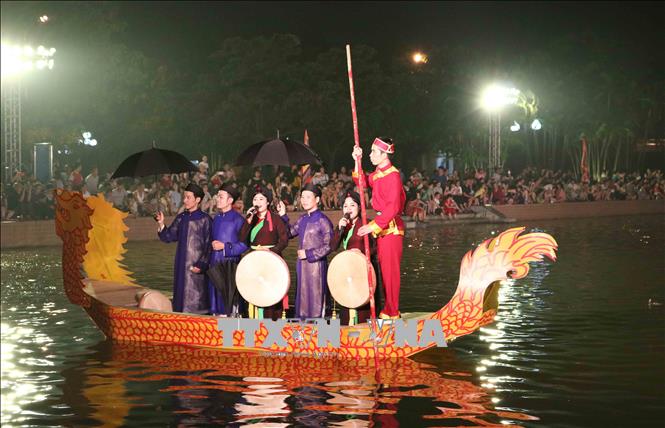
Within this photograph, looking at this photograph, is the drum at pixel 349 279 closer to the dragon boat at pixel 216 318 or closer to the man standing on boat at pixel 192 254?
the dragon boat at pixel 216 318

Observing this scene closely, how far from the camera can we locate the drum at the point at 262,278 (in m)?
12.6

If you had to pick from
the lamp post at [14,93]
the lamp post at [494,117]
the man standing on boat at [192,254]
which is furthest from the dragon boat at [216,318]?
the lamp post at [494,117]

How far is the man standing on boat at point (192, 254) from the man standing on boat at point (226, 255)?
Answer: 11cm

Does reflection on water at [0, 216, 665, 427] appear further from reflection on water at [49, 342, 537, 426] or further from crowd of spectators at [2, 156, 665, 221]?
crowd of spectators at [2, 156, 665, 221]

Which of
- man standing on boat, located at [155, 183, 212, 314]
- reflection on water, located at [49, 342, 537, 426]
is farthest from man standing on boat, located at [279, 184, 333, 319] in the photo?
man standing on boat, located at [155, 183, 212, 314]

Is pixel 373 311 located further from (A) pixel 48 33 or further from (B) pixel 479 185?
(A) pixel 48 33

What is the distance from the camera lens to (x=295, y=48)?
51969 millimetres

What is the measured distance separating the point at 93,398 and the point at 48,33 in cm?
3233

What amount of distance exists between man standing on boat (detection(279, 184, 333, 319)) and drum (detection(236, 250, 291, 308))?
263 mm

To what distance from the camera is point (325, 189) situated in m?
35.0

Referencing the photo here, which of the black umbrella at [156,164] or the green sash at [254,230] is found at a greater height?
the black umbrella at [156,164]

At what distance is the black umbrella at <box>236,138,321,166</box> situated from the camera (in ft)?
49.1

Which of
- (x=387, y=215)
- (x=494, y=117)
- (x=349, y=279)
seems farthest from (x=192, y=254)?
(x=494, y=117)

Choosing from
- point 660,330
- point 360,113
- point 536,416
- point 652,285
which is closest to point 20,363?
point 536,416
